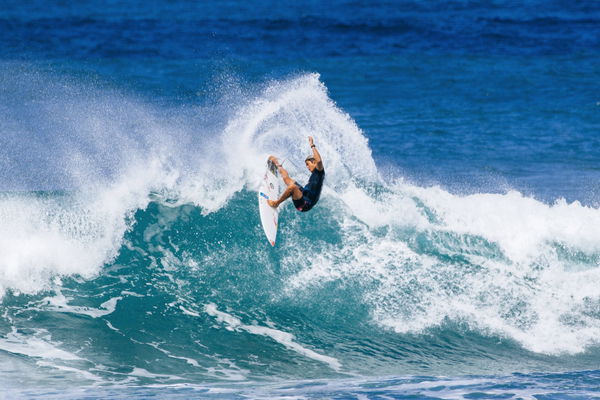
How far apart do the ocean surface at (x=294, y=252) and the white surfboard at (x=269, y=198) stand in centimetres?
112

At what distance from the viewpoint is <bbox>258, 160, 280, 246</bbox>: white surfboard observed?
1022 cm

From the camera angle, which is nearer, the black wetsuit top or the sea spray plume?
the black wetsuit top

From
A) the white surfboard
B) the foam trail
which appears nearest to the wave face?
the foam trail

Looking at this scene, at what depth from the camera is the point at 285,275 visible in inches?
444

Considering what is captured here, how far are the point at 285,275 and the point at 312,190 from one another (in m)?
2.03

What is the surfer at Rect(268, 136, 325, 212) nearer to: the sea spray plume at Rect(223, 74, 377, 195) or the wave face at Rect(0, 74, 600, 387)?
the wave face at Rect(0, 74, 600, 387)

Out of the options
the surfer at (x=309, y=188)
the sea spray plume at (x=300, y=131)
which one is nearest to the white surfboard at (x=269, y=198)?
the surfer at (x=309, y=188)

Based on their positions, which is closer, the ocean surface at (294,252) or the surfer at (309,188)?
the ocean surface at (294,252)

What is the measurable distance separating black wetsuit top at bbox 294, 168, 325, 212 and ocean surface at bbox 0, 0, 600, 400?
69.9 inches

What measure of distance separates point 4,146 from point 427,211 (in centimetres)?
956

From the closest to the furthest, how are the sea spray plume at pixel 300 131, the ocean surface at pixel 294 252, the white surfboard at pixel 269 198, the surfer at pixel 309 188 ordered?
the ocean surface at pixel 294 252 → the surfer at pixel 309 188 → the white surfboard at pixel 269 198 → the sea spray plume at pixel 300 131

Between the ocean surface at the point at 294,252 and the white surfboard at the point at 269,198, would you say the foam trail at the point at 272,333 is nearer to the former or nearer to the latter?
the ocean surface at the point at 294,252

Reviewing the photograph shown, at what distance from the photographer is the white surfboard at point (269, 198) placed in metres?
10.2

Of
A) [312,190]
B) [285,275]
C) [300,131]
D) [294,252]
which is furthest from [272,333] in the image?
[300,131]
